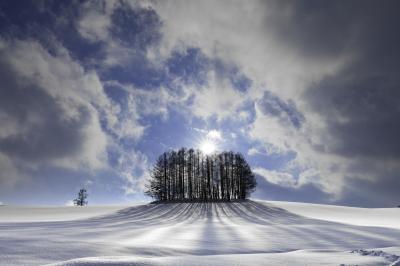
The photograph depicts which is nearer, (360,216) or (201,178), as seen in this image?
(360,216)

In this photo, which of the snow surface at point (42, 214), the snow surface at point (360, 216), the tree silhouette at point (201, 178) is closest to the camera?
the snow surface at point (360, 216)

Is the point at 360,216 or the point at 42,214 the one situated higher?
the point at 360,216

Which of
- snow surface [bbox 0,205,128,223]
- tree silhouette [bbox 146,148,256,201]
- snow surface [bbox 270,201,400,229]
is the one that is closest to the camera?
snow surface [bbox 270,201,400,229]

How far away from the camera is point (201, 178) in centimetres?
4816

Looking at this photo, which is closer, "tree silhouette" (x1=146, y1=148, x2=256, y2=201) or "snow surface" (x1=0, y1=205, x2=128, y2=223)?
"snow surface" (x1=0, y1=205, x2=128, y2=223)

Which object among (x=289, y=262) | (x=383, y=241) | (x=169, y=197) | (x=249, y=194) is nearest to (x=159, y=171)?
(x=169, y=197)

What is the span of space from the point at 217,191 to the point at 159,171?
407 inches

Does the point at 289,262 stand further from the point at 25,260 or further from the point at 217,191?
the point at 217,191

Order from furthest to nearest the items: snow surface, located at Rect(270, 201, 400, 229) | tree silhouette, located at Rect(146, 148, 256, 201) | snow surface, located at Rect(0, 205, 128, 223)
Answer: tree silhouette, located at Rect(146, 148, 256, 201) → snow surface, located at Rect(0, 205, 128, 223) → snow surface, located at Rect(270, 201, 400, 229)

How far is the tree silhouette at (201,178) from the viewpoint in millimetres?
46781

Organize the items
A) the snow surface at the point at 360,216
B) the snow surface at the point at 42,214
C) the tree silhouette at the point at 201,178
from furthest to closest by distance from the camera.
Answer: 1. the tree silhouette at the point at 201,178
2. the snow surface at the point at 42,214
3. the snow surface at the point at 360,216

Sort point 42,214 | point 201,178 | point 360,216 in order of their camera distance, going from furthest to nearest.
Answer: point 201,178 < point 42,214 < point 360,216

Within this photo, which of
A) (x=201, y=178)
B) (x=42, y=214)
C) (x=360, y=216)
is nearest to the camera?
(x=360, y=216)

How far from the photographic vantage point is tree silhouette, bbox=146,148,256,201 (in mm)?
46781
